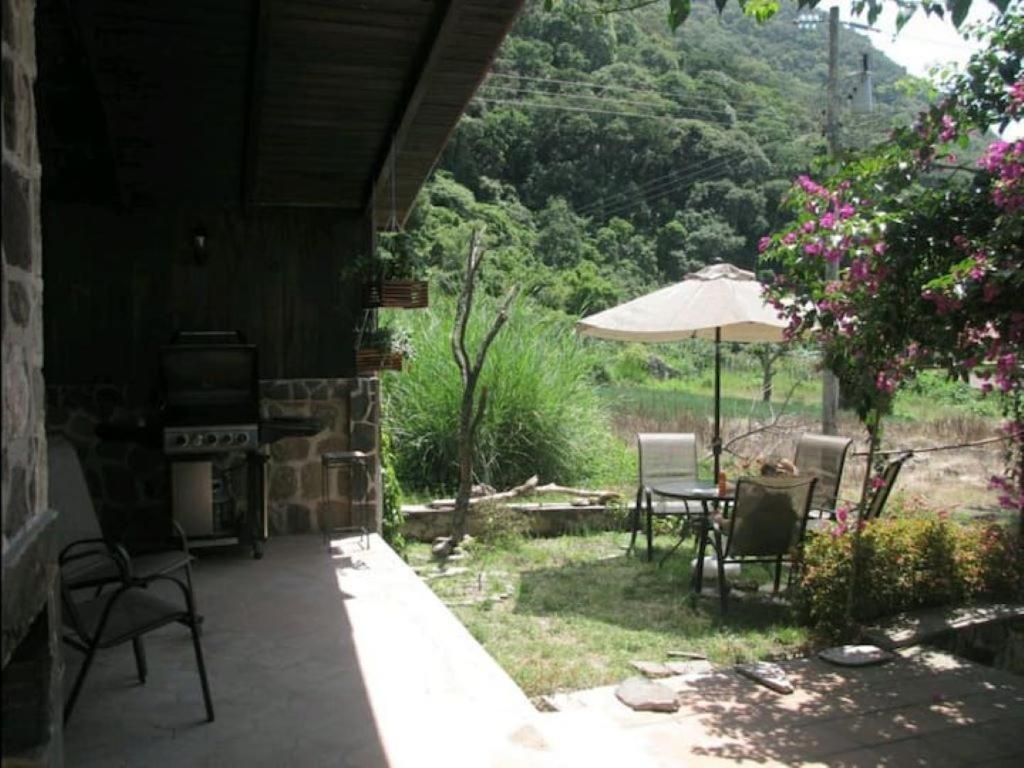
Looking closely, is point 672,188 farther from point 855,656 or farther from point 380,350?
point 855,656

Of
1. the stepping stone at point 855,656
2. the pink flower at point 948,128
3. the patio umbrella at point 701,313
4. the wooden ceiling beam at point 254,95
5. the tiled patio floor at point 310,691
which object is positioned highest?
the wooden ceiling beam at point 254,95

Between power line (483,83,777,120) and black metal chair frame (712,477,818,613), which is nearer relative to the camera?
black metal chair frame (712,477,818,613)

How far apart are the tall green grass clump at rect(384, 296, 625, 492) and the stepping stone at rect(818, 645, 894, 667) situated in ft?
15.5

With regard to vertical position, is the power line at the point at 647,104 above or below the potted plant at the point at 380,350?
above

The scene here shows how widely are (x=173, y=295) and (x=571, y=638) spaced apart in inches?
136

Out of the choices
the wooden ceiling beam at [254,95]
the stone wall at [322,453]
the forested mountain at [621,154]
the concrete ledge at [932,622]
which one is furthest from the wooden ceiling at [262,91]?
the forested mountain at [621,154]

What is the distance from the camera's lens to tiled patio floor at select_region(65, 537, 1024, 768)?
287cm

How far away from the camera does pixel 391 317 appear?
345 inches

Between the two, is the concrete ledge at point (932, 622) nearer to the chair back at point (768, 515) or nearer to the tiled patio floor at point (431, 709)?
the tiled patio floor at point (431, 709)

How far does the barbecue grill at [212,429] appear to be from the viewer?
512 cm

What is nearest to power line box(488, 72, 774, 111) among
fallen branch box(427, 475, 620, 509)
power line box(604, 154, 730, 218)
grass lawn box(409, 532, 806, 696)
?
power line box(604, 154, 730, 218)

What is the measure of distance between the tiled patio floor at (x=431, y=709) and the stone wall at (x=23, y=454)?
45.8 inches

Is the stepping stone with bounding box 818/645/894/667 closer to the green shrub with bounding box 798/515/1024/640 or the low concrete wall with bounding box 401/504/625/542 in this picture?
the green shrub with bounding box 798/515/1024/640

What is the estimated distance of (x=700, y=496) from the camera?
231 inches
